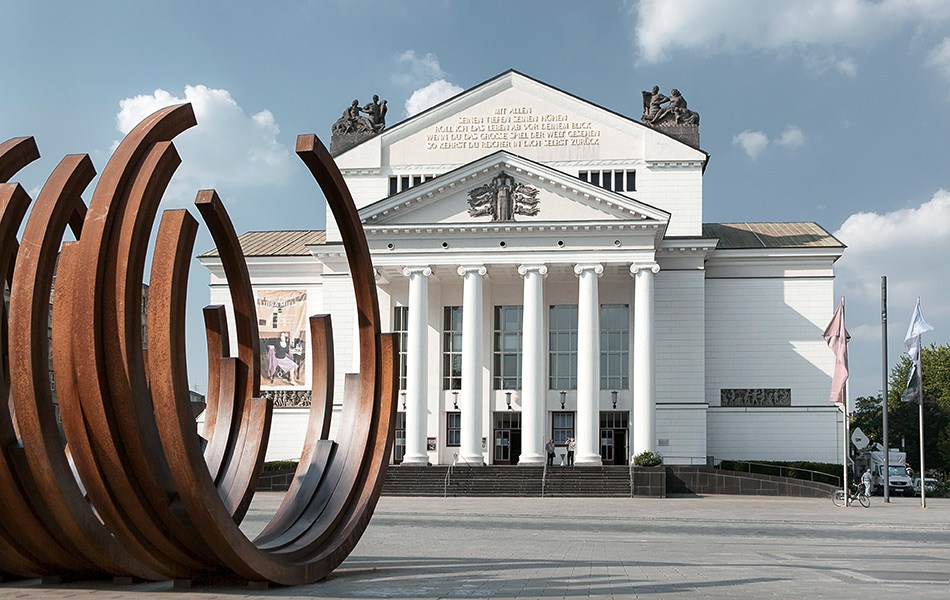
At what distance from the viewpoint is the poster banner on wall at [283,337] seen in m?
50.9

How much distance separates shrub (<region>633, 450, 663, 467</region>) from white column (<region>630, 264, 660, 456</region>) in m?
0.71

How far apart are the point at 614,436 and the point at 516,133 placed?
17.4 m

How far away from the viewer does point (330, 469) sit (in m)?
12.6

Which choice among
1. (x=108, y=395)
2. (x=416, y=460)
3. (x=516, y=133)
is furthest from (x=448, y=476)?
(x=108, y=395)

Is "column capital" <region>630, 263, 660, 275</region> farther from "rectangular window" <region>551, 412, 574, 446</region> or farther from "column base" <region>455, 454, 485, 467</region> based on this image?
"column base" <region>455, 454, 485, 467</region>

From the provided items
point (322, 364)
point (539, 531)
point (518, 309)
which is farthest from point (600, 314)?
point (322, 364)

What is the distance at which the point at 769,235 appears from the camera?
54.4 metres

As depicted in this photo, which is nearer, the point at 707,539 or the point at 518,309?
the point at 707,539

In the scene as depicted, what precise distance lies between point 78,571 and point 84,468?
1.99 meters

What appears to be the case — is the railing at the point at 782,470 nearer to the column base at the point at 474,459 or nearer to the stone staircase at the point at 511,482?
the stone staircase at the point at 511,482

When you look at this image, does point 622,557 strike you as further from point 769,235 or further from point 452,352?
point 769,235

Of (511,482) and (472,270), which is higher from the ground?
(472,270)

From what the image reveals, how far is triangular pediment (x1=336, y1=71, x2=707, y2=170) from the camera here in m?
51.8

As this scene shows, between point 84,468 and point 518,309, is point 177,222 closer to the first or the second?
point 84,468
